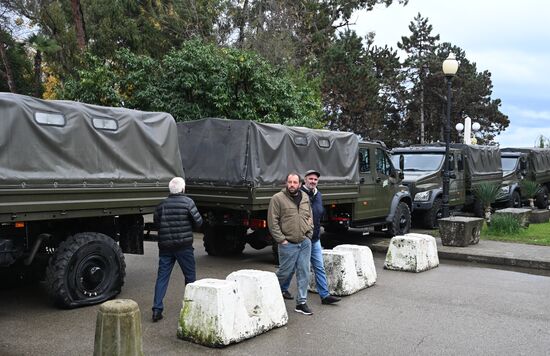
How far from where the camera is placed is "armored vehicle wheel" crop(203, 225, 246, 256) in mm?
11148

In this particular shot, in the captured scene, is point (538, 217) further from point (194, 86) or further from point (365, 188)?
point (194, 86)

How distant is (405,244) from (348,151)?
3.01 metres

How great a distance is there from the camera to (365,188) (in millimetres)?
12281

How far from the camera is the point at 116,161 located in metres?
7.56

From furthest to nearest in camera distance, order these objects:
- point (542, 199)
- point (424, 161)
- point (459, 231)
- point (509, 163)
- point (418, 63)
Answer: point (418, 63) < point (542, 199) < point (509, 163) < point (424, 161) < point (459, 231)

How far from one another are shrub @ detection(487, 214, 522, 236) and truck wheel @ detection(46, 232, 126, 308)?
34.5 ft

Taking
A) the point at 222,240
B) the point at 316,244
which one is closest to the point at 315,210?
the point at 316,244

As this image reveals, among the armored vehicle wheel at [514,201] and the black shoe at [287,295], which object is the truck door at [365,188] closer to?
the black shoe at [287,295]

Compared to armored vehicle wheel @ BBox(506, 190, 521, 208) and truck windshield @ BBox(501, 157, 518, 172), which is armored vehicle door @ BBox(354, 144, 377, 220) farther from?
truck windshield @ BBox(501, 157, 518, 172)

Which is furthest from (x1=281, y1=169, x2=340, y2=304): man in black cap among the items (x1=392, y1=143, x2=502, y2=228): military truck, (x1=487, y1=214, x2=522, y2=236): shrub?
(x1=487, y1=214, x2=522, y2=236): shrub

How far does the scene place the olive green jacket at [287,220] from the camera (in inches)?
265

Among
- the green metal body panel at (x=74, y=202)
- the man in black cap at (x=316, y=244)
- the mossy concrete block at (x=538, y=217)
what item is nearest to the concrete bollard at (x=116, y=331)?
the green metal body panel at (x=74, y=202)

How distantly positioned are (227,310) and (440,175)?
475 inches

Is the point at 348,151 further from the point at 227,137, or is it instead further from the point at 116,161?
the point at 116,161
